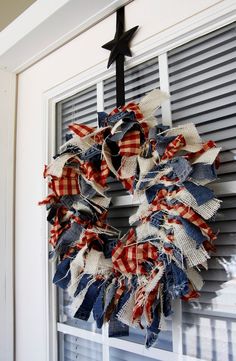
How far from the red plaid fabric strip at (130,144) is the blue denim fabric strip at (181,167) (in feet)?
0.36

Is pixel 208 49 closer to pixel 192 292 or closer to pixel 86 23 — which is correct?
pixel 86 23

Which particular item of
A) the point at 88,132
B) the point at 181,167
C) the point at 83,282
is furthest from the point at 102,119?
the point at 83,282

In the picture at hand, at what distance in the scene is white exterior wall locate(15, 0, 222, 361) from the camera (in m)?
0.96

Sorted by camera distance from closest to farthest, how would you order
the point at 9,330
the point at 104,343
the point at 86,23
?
the point at 104,343 → the point at 86,23 → the point at 9,330

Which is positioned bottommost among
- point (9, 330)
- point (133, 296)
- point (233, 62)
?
point (9, 330)

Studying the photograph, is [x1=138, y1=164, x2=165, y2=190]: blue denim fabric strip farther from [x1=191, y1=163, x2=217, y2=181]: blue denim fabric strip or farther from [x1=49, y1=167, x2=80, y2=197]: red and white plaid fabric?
[x1=49, y1=167, x2=80, y2=197]: red and white plaid fabric

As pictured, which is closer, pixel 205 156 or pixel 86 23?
pixel 205 156

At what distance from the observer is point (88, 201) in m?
0.78

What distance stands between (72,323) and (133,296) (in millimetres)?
363

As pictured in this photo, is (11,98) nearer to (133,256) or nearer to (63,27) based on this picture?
→ (63,27)

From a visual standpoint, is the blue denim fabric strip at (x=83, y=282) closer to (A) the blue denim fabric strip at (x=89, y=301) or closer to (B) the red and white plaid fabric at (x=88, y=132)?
(A) the blue denim fabric strip at (x=89, y=301)

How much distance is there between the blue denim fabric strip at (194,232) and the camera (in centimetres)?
58

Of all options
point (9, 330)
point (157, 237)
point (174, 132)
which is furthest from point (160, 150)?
point (9, 330)

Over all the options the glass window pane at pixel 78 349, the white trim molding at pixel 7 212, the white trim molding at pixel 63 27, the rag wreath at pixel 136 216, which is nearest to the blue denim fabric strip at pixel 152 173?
the rag wreath at pixel 136 216
